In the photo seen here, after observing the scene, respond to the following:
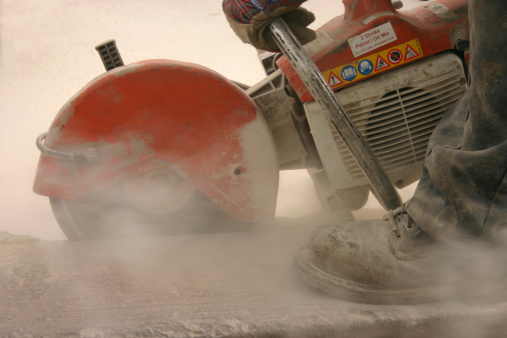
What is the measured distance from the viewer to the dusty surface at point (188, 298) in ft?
2.55

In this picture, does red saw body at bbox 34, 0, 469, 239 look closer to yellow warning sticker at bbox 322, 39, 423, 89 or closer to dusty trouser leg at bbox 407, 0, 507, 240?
yellow warning sticker at bbox 322, 39, 423, 89

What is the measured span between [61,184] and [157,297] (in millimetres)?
476

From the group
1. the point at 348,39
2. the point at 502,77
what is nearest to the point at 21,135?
the point at 348,39

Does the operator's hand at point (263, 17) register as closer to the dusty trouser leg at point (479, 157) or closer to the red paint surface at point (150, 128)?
the red paint surface at point (150, 128)

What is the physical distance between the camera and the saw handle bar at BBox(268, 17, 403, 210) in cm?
95

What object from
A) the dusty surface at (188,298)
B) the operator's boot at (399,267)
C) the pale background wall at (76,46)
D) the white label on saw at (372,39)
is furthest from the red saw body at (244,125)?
the pale background wall at (76,46)

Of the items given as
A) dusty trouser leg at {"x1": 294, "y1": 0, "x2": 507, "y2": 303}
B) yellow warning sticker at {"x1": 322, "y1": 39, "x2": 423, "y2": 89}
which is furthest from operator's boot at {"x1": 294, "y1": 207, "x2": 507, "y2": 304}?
yellow warning sticker at {"x1": 322, "y1": 39, "x2": 423, "y2": 89}

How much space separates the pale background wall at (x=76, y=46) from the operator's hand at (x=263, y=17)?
3.92ft

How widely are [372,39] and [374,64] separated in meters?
0.06

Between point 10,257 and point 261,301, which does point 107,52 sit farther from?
point 261,301

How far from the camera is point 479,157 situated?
29.2 inches

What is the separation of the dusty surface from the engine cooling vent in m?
0.35

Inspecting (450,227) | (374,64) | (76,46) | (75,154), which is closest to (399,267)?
(450,227)

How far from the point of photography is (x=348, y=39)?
1068 millimetres
